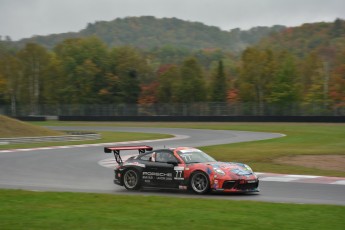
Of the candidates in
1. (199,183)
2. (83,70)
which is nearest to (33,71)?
(83,70)

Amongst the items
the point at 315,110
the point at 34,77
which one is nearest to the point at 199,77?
the point at 34,77

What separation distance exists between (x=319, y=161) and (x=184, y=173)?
399 inches

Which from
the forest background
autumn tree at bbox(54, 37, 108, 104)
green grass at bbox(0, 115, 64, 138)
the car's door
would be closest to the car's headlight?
the car's door

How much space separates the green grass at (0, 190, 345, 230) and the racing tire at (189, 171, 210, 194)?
5.32 ft

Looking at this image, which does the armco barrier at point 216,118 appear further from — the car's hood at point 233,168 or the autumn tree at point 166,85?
the car's hood at point 233,168

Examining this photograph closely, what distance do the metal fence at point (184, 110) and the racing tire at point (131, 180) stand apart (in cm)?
4906

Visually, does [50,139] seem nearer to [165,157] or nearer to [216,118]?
[165,157]

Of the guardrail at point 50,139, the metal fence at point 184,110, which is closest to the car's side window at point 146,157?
the guardrail at point 50,139

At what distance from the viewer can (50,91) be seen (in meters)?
105

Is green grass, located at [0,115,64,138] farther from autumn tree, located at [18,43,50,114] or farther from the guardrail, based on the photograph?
autumn tree, located at [18,43,50,114]

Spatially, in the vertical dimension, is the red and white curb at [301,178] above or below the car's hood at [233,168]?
below

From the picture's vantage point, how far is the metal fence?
6554cm

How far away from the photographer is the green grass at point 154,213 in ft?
30.8

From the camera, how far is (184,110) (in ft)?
243
